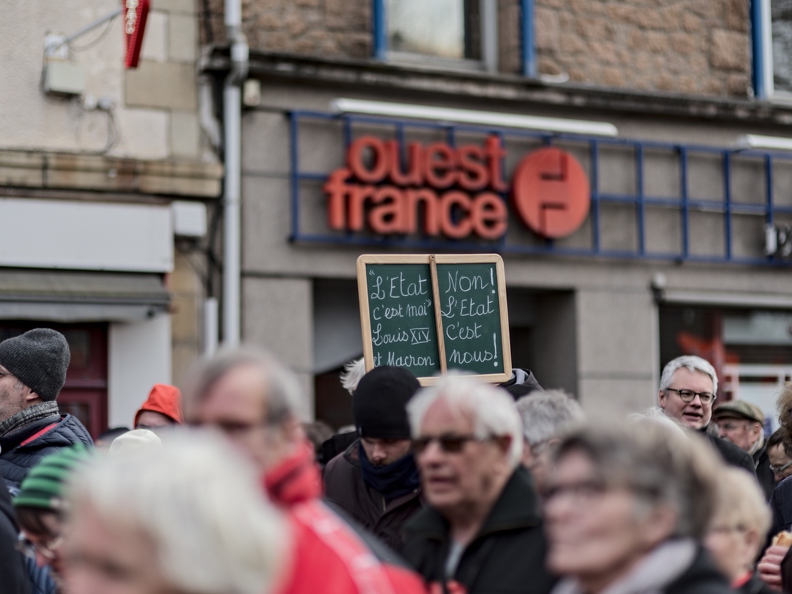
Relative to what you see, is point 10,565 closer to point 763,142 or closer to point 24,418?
point 24,418

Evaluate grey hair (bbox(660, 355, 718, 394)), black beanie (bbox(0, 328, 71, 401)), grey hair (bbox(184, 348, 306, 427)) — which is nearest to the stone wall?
grey hair (bbox(660, 355, 718, 394))

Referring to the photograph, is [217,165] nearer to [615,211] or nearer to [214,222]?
[214,222]

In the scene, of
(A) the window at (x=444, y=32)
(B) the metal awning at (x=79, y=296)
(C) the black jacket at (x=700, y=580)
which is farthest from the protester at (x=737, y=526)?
(A) the window at (x=444, y=32)

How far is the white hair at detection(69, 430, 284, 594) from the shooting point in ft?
6.84

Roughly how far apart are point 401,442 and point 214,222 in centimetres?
596

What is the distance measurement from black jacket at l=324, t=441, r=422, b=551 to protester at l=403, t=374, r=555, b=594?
48.3 inches

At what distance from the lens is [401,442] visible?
15.1 ft

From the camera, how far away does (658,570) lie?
258 centimetres

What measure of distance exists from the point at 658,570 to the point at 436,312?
380 centimetres

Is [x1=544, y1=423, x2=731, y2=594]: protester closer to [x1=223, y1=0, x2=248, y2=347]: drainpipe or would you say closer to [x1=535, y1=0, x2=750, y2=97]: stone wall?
[x1=223, y1=0, x2=248, y2=347]: drainpipe

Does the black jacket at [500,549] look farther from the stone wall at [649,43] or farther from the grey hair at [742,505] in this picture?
the stone wall at [649,43]

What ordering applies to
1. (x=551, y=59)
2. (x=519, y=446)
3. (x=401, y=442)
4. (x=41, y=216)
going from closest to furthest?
(x=519, y=446) < (x=401, y=442) < (x=41, y=216) < (x=551, y=59)

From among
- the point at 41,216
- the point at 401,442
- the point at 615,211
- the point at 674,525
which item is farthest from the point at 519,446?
the point at 615,211

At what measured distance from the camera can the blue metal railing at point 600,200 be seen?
10641 millimetres
